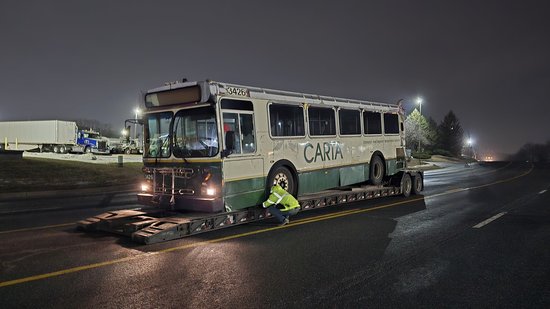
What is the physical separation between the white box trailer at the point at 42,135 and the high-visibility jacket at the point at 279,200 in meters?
43.0

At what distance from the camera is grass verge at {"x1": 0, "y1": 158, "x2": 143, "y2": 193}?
1916 centimetres

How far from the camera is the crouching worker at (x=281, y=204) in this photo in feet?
29.6

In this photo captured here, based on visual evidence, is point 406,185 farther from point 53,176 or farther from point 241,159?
point 53,176

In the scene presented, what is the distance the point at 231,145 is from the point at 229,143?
0.25 feet

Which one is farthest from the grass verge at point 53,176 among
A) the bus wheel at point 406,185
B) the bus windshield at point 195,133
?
the bus wheel at point 406,185

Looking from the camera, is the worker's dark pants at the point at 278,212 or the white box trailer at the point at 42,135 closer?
the worker's dark pants at the point at 278,212

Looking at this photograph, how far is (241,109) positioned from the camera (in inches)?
359

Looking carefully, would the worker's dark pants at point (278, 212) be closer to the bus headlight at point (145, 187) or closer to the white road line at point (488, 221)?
the bus headlight at point (145, 187)

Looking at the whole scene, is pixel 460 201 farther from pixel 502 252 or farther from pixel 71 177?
pixel 71 177

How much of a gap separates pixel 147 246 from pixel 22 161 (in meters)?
21.0

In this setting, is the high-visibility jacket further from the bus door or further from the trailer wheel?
the trailer wheel

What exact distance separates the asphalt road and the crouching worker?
0.33m

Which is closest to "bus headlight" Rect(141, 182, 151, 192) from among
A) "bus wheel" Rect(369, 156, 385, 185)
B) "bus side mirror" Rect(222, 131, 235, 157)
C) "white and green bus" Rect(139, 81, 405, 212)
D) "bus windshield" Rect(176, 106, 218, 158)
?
"white and green bus" Rect(139, 81, 405, 212)

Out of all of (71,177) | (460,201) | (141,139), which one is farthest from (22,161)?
(460,201)
